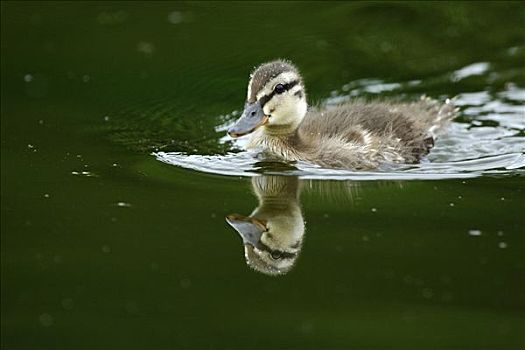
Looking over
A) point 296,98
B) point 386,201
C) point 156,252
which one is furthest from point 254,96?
point 156,252

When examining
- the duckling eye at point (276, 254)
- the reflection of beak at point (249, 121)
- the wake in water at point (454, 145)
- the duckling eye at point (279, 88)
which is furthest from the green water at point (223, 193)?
the duckling eye at point (279, 88)

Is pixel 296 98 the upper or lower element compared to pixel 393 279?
upper

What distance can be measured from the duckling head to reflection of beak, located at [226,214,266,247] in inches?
36.5

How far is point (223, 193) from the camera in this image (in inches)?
246

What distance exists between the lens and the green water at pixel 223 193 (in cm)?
470

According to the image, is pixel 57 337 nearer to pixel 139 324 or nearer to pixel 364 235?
pixel 139 324

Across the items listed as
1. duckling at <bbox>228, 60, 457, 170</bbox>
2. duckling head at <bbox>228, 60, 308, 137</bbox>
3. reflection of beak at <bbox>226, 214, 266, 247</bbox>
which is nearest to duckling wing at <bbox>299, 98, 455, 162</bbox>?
duckling at <bbox>228, 60, 457, 170</bbox>

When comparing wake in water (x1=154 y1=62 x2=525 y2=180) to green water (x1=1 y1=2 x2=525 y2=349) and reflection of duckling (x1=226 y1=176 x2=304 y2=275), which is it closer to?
green water (x1=1 y1=2 x2=525 y2=349)

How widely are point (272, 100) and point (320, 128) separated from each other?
1.70ft

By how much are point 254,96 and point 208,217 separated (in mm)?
1243

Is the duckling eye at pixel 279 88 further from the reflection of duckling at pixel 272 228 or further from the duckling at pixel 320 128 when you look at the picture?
the reflection of duckling at pixel 272 228

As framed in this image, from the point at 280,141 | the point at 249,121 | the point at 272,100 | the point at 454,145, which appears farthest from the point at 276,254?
the point at 454,145

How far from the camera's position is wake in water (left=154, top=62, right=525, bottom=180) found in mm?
6770

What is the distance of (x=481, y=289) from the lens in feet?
16.2
